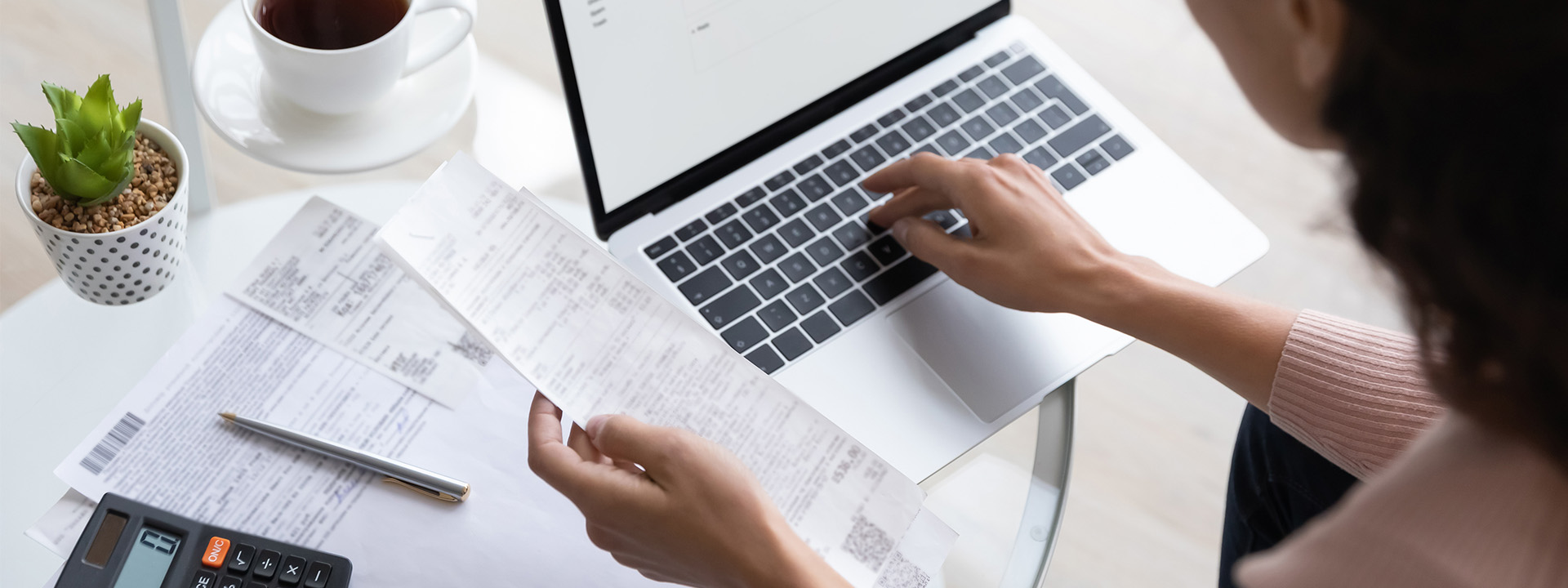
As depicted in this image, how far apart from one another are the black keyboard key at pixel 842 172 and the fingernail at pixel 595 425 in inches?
13.0

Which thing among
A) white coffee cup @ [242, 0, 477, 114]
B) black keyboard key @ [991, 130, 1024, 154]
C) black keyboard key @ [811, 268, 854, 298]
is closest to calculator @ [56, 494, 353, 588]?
white coffee cup @ [242, 0, 477, 114]

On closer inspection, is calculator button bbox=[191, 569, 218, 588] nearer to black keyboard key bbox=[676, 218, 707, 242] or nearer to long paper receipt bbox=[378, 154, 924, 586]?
long paper receipt bbox=[378, 154, 924, 586]

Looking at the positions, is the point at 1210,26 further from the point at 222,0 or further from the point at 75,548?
the point at 222,0

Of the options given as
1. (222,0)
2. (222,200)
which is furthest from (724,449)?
(222,0)

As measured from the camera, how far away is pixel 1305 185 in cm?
156

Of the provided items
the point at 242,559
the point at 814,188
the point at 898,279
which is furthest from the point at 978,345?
the point at 242,559

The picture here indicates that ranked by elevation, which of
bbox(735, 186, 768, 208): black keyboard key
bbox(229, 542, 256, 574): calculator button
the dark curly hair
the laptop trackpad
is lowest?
the laptop trackpad

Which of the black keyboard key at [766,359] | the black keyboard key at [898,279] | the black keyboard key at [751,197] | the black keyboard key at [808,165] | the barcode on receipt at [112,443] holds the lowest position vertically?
the black keyboard key at [766,359]

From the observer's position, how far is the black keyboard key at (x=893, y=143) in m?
0.90

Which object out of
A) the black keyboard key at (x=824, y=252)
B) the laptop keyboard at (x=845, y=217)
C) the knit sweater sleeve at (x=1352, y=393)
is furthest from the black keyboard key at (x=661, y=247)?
the knit sweater sleeve at (x=1352, y=393)

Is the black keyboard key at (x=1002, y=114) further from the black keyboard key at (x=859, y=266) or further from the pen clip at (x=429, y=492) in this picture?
the pen clip at (x=429, y=492)

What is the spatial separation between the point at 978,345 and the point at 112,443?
58 centimetres

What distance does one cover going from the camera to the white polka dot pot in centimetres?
65

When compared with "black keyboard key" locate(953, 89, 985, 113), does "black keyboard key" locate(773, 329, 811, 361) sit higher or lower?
lower
